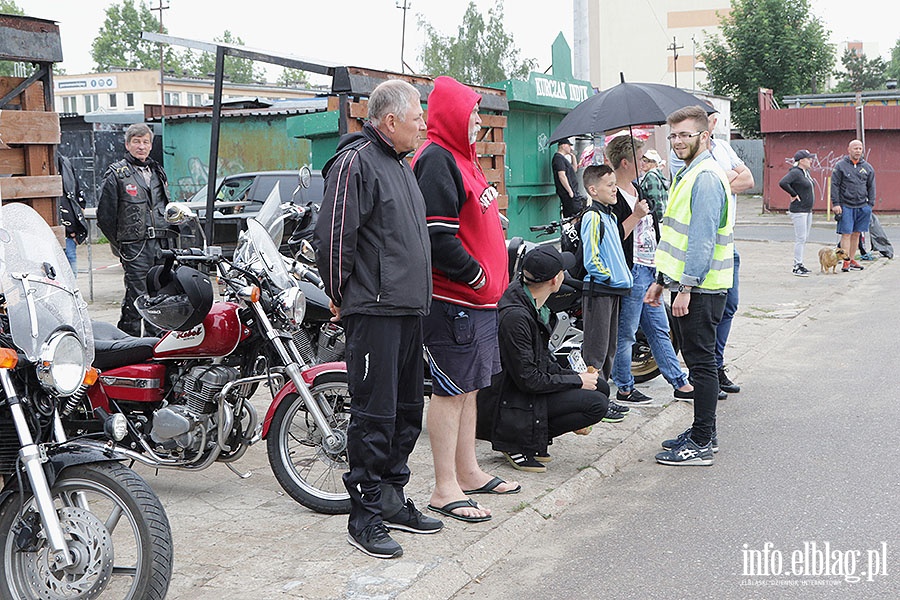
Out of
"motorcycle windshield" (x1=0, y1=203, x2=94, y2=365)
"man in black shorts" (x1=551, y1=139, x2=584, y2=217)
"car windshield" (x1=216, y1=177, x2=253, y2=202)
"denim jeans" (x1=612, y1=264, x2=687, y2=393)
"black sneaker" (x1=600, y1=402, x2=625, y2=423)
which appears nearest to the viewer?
"motorcycle windshield" (x1=0, y1=203, x2=94, y2=365)

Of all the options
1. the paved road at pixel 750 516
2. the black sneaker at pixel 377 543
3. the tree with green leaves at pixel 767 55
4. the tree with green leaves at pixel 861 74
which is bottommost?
the paved road at pixel 750 516

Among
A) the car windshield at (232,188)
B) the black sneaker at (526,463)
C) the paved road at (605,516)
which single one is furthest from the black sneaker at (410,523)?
the car windshield at (232,188)

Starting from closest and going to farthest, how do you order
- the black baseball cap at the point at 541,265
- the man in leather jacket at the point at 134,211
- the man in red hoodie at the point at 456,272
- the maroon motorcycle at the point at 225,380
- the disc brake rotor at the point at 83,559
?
1. the disc brake rotor at the point at 83,559
2. the man in red hoodie at the point at 456,272
3. the maroon motorcycle at the point at 225,380
4. the black baseball cap at the point at 541,265
5. the man in leather jacket at the point at 134,211

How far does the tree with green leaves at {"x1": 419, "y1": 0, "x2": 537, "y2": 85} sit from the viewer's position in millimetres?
66812

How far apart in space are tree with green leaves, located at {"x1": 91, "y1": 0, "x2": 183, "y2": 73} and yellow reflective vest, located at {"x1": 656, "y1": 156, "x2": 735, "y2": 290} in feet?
314

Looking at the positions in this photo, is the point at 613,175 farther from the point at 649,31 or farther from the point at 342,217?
the point at 649,31

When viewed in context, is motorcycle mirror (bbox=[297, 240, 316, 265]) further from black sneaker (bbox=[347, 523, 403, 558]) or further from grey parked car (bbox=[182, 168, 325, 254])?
grey parked car (bbox=[182, 168, 325, 254])

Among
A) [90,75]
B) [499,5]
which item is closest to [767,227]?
[499,5]

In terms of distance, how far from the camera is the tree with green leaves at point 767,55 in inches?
1583

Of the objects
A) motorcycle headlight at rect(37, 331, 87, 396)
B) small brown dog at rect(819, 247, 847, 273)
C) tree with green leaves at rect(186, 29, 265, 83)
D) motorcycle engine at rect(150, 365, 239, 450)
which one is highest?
tree with green leaves at rect(186, 29, 265, 83)

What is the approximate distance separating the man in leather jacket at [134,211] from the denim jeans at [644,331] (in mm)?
3777

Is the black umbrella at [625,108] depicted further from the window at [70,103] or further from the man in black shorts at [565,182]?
the window at [70,103]

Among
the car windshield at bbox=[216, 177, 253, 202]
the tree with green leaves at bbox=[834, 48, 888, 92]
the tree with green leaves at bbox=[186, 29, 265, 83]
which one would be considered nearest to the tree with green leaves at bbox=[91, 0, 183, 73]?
the tree with green leaves at bbox=[186, 29, 265, 83]

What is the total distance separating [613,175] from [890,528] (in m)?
2.96
